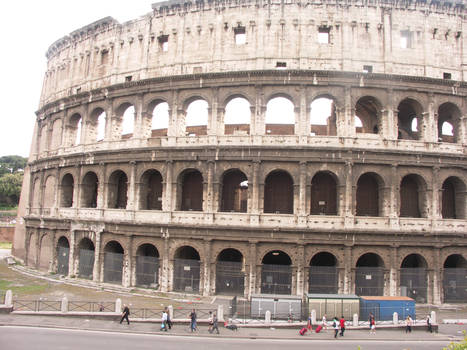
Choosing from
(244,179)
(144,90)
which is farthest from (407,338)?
(144,90)

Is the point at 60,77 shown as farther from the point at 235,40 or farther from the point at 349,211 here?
the point at 349,211

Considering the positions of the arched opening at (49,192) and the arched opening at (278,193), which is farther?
the arched opening at (49,192)

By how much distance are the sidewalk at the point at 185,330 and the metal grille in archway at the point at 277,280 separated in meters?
4.16

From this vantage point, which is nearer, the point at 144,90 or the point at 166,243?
the point at 166,243

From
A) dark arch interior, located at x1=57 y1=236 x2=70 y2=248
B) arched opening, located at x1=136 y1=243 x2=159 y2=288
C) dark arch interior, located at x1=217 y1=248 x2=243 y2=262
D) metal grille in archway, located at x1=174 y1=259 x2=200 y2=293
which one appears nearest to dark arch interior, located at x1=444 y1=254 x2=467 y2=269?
dark arch interior, located at x1=217 y1=248 x2=243 y2=262

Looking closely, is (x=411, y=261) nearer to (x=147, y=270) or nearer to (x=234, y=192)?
(x=234, y=192)

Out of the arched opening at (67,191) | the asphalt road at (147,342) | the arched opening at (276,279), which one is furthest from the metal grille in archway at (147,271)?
the arched opening at (67,191)

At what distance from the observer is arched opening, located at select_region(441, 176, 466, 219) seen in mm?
23281

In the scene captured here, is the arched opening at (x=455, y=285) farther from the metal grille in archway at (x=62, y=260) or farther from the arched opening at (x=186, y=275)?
the metal grille in archway at (x=62, y=260)

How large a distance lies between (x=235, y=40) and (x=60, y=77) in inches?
650

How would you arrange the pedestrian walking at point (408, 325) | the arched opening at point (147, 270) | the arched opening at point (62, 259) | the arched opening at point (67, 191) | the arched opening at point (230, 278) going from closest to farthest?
the pedestrian walking at point (408, 325) → the arched opening at point (230, 278) → the arched opening at point (147, 270) → the arched opening at point (62, 259) → the arched opening at point (67, 191)

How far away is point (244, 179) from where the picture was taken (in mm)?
24516

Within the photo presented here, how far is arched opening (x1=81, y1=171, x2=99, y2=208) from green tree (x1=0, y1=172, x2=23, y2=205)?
54.1 m

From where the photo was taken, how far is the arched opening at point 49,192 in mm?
30031
